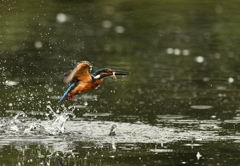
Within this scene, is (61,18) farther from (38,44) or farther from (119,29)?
(38,44)

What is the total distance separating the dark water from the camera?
9.16 metres

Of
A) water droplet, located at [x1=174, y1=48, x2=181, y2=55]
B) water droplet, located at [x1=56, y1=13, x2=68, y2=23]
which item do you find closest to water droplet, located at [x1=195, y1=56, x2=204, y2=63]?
water droplet, located at [x1=174, y1=48, x2=181, y2=55]

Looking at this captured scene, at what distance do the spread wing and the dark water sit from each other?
0.73 meters

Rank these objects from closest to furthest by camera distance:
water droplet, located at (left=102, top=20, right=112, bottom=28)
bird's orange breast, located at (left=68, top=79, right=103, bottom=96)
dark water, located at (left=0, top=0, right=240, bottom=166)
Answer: dark water, located at (left=0, top=0, right=240, bottom=166), bird's orange breast, located at (left=68, top=79, right=103, bottom=96), water droplet, located at (left=102, top=20, right=112, bottom=28)

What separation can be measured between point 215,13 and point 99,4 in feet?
12.3

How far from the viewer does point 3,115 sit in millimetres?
11344

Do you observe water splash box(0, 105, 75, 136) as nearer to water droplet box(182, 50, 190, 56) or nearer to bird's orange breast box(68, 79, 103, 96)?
bird's orange breast box(68, 79, 103, 96)

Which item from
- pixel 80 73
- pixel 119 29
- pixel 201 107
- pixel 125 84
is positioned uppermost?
pixel 119 29

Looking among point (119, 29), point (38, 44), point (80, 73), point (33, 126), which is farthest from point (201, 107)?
point (119, 29)

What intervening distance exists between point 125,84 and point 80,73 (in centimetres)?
456

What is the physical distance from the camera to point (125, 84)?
552 inches

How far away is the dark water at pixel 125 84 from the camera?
9164mm

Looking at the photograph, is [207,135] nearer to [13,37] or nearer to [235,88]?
[235,88]

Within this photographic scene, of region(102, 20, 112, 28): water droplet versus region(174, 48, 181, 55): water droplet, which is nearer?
region(174, 48, 181, 55): water droplet
